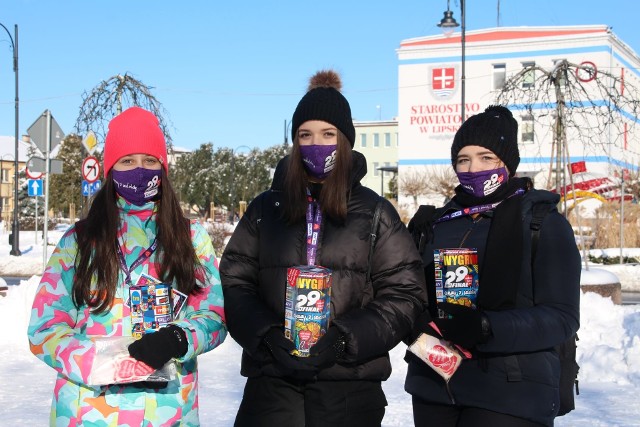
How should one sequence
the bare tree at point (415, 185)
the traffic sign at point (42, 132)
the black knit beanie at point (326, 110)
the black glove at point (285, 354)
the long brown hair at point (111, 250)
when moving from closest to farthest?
1. the black glove at point (285, 354)
2. the long brown hair at point (111, 250)
3. the black knit beanie at point (326, 110)
4. the traffic sign at point (42, 132)
5. the bare tree at point (415, 185)

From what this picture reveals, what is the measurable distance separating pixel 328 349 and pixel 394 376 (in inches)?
195

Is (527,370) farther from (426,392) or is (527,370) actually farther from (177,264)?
(177,264)

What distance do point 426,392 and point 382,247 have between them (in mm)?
666

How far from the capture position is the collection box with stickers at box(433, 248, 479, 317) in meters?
3.10

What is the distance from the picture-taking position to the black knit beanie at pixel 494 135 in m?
3.38

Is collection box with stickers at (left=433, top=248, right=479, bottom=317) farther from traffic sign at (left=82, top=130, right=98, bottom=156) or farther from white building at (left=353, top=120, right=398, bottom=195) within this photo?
white building at (left=353, top=120, right=398, bottom=195)

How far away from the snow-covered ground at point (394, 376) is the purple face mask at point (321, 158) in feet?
10.6

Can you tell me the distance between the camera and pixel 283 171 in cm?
339

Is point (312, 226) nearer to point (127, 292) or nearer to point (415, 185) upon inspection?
point (127, 292)

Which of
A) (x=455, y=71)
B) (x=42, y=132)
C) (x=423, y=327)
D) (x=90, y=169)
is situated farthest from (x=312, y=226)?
(x=455, y=71)

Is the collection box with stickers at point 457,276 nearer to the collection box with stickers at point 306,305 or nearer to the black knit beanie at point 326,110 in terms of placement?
the collection box with stickers at point 306,305

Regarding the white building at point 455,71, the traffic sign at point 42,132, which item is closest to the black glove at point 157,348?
the traffic sign at point 42,132

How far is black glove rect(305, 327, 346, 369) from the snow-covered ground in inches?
125

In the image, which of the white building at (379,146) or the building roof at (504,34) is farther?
the white building at (379,146)
